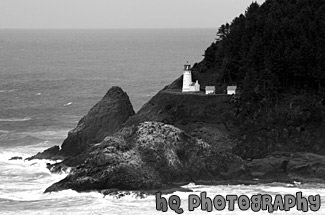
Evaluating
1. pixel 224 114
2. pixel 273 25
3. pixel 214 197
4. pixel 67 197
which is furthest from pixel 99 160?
pixel 273 25

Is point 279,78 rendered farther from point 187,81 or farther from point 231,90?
point 187,81

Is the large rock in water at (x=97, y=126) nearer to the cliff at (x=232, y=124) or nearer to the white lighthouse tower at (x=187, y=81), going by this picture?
the cliff at (x=232, y=124)

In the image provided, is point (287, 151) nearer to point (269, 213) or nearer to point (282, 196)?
point (282, 196)

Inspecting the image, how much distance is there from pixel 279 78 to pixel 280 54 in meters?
2.55

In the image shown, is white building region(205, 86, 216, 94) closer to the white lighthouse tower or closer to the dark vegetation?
the dark vegetation

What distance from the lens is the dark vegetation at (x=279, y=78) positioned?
230 feet

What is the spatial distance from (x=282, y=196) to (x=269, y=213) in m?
4.93

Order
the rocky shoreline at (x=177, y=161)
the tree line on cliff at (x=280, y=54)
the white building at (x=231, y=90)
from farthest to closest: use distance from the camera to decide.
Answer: the white building at (x=231, y=90) < the tree line on cliff at (x=280, y=54) < the rocky shoreline at (x=177, y=161)

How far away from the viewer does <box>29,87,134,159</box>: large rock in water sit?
7794 cm

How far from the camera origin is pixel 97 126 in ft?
259

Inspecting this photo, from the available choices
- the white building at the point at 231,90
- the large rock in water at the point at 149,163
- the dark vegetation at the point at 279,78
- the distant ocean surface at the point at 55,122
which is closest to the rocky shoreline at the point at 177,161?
the large rock in water at the point at 149,163

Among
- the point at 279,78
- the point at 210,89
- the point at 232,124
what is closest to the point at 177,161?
the point at 232,124

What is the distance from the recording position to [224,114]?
241ft


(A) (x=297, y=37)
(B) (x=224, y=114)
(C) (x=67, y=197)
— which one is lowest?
(C) (x=67, y=197)
